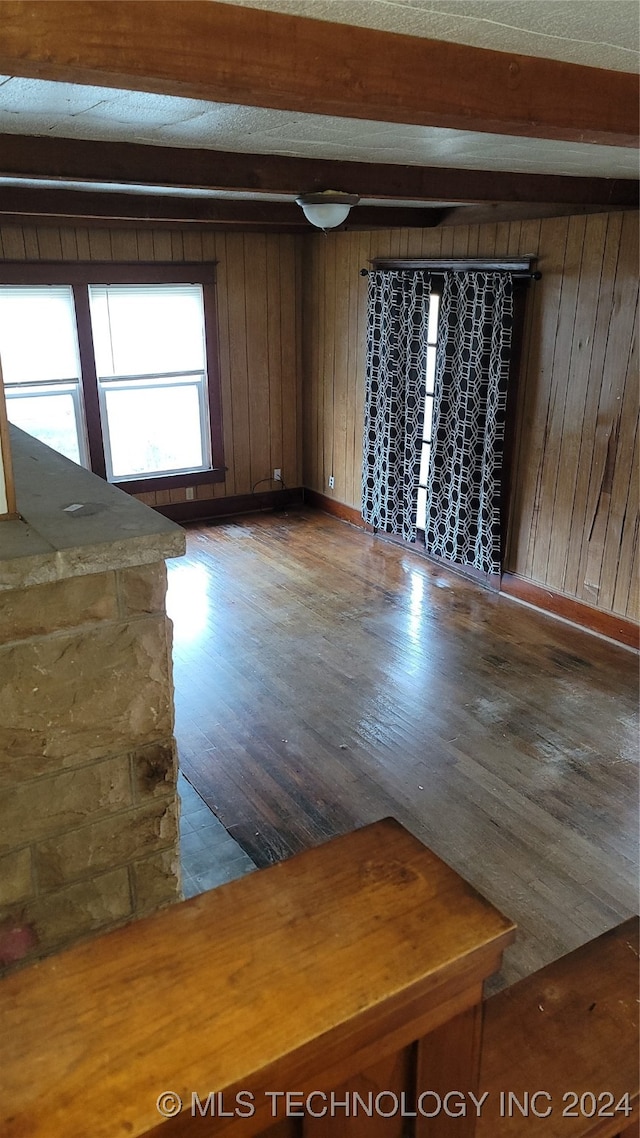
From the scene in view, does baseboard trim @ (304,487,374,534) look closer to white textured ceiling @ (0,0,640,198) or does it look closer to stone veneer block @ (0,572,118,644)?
white textured ceiling @ (0,0,640,198)

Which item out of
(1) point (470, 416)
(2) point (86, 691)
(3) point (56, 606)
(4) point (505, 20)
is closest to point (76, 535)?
(3) point (56, 606)

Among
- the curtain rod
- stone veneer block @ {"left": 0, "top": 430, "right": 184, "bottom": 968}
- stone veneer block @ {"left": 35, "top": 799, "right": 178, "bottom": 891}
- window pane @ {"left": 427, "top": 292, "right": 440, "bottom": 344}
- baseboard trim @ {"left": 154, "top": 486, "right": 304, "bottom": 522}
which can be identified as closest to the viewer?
stone veneer block @ {"left": 0, "top": 430, "right": 184, "bottom": 968}

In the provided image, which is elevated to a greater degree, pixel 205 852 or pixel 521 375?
pixel 521 375

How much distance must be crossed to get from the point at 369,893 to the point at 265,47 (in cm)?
139

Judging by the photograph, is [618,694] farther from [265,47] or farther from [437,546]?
[265,47]

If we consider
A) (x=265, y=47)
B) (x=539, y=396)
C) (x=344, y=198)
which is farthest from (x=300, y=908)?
(x=539, y=396)

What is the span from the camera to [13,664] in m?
1.48

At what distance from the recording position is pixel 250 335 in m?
7.10

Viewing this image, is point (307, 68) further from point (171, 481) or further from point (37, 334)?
point (171, 481)

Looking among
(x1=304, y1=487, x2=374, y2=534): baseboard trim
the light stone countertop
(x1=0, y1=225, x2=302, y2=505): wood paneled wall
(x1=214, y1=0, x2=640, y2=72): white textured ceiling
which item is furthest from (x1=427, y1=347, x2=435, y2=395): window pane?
the light stone countertop

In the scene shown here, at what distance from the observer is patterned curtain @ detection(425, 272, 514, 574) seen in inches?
202

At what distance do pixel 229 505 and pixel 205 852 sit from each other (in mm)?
4700

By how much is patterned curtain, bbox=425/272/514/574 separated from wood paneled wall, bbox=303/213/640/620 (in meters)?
0.15

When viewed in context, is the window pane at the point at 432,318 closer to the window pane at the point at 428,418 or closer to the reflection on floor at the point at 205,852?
the window pane at the point at 428,418
